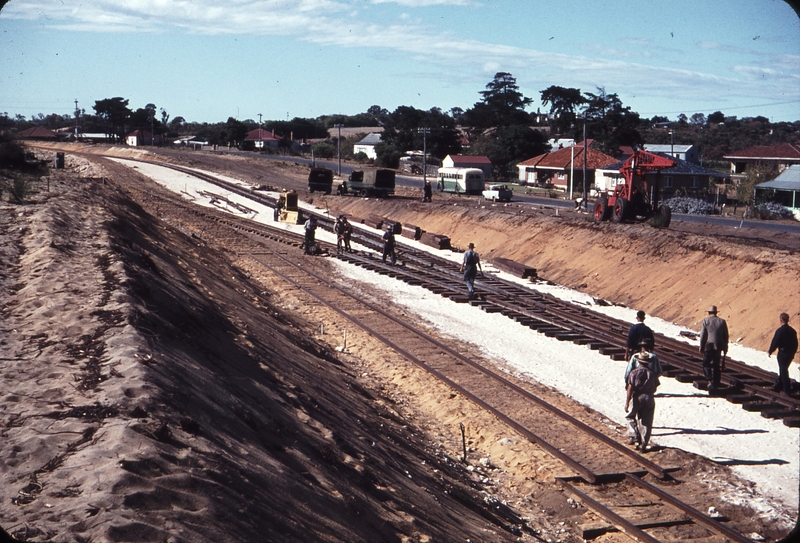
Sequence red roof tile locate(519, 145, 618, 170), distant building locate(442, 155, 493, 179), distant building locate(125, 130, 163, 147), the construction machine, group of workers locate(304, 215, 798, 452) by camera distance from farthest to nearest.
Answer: distant building locate(125, 130, 163, 147), distant building locate(442, 155, 493, 179), red roof tile locate(519, 145, 618, 170), the construction machine, group of workers locate(304, 215, 798, 452)

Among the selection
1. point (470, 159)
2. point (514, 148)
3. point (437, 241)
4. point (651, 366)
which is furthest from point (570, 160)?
point (651, 366)

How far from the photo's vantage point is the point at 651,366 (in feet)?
39.9

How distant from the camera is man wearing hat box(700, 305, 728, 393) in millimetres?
14594

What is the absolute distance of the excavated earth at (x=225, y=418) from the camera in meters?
6.58

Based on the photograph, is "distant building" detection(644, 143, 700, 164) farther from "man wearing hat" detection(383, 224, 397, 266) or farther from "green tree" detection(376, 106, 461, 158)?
"man wearing hat" detection(383, 224, 397, 266)

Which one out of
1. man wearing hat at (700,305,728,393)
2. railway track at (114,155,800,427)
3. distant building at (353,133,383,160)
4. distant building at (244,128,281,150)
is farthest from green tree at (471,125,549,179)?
man wearing hat at (700,305,728,393)

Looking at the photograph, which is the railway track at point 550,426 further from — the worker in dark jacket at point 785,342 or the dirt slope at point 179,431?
the worker in dark jacket at point 785,342

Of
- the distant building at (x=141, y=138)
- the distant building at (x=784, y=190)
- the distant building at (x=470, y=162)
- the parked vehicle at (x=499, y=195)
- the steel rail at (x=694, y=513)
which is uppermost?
the distant building at (x=141, y=138)

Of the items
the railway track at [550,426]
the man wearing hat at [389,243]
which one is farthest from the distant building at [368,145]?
the railway track at [550,426]

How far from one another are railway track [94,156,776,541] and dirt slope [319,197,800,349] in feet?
13.6

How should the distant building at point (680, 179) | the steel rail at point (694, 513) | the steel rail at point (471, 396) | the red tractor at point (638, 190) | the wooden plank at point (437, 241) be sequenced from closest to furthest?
the steel rail at point (694, 513), the steel rail at point (471, 396), the red tractor at point (638, 190), the wooden plank at point (437, 241), the distant building at point (680, 179)

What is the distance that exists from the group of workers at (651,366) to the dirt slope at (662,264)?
575cm

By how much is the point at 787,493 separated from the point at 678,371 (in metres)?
5.93

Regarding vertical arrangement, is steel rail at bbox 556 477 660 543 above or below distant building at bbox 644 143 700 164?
below
